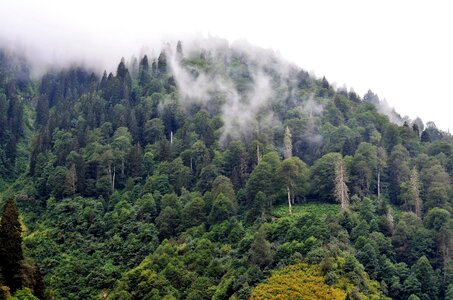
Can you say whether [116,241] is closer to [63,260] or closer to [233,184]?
[63,260]

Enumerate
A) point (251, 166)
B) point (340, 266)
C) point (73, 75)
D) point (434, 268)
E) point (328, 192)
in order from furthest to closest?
point (73, 75)
point (251, 166)
point (328, 192)
point (434, 268)
point (340, 266)

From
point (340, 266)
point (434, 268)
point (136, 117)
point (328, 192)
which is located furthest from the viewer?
point (136, 117)

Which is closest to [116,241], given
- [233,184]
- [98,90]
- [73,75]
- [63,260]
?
[63,260]

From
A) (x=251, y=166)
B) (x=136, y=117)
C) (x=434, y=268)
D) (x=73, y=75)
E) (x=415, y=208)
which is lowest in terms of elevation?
(x=434, y=268)

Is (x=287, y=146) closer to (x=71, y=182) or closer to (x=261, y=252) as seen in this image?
(x=261, y=252)

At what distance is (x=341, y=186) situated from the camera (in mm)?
90438

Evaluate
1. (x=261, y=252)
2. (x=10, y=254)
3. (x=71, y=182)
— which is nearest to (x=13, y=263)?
(x=10, y=254)

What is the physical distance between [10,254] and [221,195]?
41098 mm

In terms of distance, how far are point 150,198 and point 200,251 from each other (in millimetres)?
20206

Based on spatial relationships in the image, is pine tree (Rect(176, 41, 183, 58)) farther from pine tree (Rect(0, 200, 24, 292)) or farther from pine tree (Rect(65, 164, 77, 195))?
pine tree (Rect(0, 200, 24, 292))

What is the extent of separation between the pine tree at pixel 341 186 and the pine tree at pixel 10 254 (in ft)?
156

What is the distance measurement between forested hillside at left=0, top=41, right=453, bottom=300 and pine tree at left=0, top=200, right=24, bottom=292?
13 centimetres

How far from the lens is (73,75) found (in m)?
187

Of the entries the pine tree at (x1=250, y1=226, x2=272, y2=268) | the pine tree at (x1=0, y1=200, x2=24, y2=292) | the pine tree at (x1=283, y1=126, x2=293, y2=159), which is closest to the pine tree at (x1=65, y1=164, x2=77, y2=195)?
the pine tree at (x1=283, y1=126, x2=293, y2=159)
